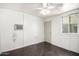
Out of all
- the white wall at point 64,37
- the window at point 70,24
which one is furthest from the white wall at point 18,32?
Answer: the window at point 70,24

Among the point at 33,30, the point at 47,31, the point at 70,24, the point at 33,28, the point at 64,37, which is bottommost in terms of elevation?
the point at 64,37

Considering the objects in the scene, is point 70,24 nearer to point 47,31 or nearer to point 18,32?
point 47,31

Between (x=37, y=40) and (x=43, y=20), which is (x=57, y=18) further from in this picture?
(x=37, y=40)

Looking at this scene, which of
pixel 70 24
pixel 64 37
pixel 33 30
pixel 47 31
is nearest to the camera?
pixel 70 24

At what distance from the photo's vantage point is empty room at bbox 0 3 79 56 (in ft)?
10.4

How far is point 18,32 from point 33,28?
136 centimetres

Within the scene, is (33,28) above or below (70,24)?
below

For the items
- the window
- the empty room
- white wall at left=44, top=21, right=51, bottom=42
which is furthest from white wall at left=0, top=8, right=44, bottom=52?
the window

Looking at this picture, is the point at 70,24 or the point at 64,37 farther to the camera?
the point at 64,37

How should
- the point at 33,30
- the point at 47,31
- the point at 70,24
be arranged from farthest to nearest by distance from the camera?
1. the point at 47,31
2. the point at 33,30
3. the point at 70,24

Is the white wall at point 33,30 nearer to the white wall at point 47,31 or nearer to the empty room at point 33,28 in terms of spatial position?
the empty room at point 33,28

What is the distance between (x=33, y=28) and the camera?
5.14m

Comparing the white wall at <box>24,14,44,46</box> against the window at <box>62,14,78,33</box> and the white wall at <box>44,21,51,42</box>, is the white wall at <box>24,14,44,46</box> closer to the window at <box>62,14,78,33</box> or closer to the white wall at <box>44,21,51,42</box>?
the white wall at <box>44,21,51,42</box>

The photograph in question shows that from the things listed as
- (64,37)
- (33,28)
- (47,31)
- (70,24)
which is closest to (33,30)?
(33,28)
